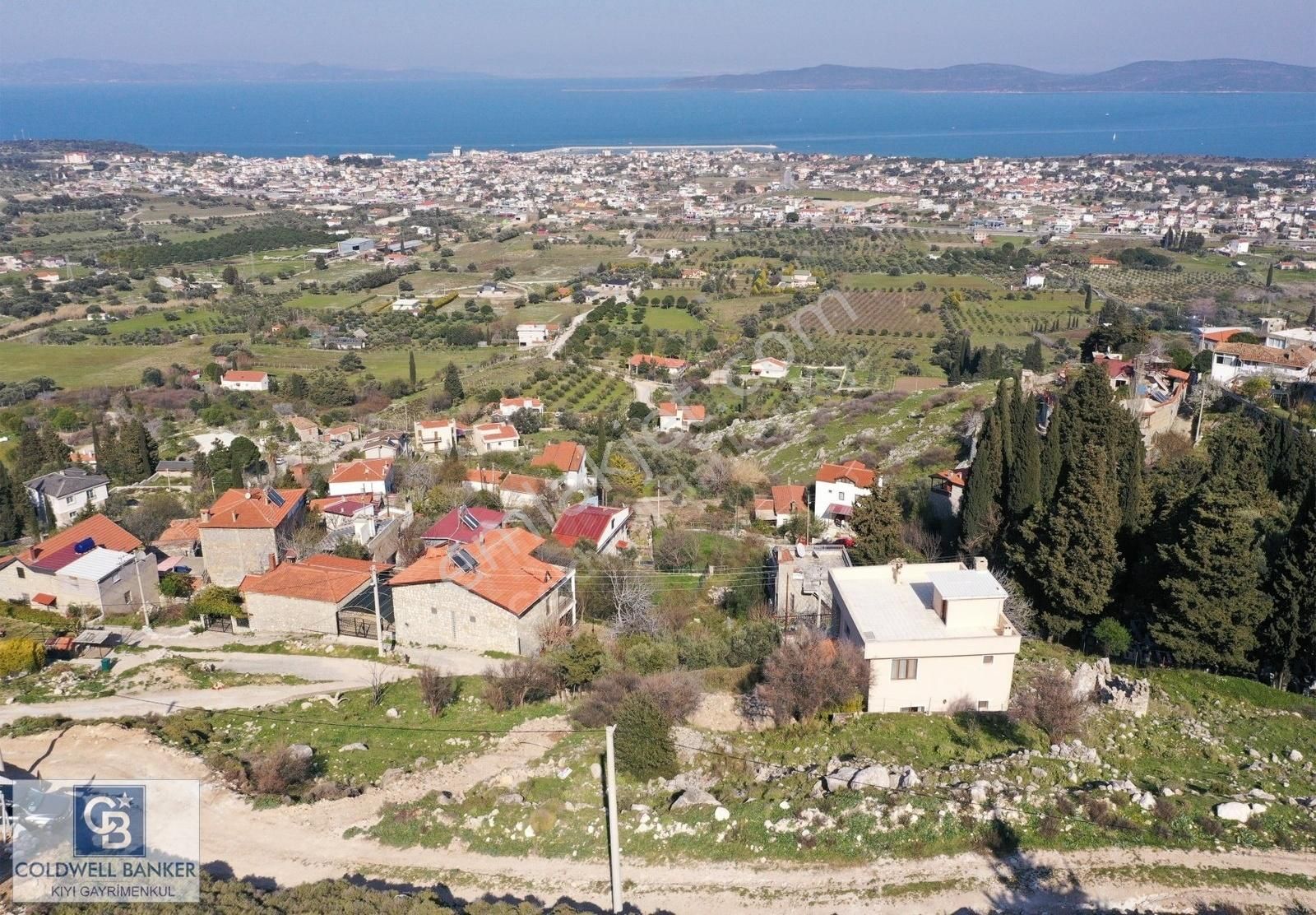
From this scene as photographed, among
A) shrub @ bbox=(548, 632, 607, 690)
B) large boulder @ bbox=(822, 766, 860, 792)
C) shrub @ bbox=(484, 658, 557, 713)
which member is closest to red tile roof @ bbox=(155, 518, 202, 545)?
shrub @ bbox=(484, 658, 557, 713)

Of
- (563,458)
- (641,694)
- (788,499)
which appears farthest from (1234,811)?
(563,458)

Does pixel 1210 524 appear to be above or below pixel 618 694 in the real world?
above

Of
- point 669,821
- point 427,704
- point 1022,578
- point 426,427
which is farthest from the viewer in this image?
point 426,427

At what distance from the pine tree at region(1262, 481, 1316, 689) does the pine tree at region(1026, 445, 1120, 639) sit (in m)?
2.51

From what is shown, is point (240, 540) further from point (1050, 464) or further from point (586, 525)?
point (1050, 464)

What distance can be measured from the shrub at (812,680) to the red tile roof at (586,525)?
414 inches

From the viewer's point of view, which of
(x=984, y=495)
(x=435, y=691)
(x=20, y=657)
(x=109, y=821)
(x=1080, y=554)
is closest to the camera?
(x=109, y=821)

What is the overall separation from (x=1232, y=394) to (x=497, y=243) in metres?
76.6

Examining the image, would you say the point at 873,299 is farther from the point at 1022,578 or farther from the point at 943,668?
the point at 943,668

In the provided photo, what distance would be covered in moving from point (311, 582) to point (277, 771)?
7.21 meters

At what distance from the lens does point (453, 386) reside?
46.3 meters

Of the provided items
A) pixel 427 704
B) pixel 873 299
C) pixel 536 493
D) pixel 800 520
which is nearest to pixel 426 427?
pixel 536 493

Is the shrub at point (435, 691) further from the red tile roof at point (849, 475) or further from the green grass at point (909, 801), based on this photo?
the red tile roof at point (849, 475)

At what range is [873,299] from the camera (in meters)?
64.5
